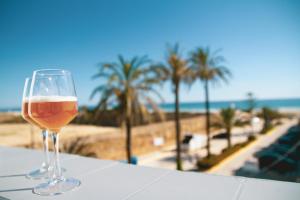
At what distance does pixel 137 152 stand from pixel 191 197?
2223 centimetres

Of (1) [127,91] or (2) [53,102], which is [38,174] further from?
(1) [127,91]

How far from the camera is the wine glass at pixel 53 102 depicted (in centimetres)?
91

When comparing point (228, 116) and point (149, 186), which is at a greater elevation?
point (149, 186)

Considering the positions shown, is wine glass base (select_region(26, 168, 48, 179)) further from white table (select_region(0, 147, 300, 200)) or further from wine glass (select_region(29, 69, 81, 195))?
wine glass (select_region(29, 69, 81, 195))

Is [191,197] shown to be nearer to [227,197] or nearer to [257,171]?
[227,197]

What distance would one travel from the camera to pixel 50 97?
0.92 metres

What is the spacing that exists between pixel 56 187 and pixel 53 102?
0.30 m

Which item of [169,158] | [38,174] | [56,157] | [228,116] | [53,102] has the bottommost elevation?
[169,158]

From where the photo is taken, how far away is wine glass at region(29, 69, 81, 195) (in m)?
0.91

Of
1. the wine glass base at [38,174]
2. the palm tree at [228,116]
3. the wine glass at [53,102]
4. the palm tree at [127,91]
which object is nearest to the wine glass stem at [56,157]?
the wine glass at [53,102]

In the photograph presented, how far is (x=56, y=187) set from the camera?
863 millimetres

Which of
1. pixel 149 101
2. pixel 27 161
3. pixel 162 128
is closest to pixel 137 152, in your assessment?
pixel 162 128

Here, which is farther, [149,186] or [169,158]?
[169,158]

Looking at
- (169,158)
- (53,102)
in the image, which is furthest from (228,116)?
(53,102)
